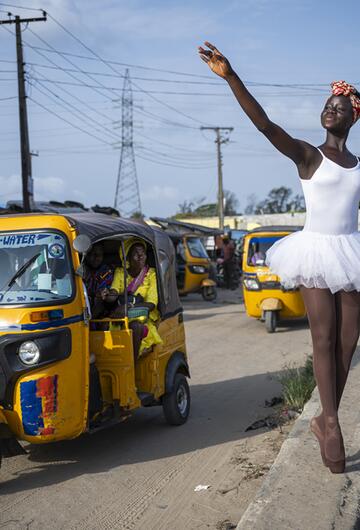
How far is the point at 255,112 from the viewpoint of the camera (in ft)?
12.0

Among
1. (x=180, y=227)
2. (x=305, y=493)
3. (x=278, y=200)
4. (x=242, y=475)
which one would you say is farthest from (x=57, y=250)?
(x=278, y=200)

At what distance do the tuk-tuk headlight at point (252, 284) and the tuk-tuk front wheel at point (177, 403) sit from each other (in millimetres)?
7509

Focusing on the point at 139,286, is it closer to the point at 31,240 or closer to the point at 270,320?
the point at 31,240

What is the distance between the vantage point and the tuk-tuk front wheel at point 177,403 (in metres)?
7.17

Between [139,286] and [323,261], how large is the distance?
3614 mm

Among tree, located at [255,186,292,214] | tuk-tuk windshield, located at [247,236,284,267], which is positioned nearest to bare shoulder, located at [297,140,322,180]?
tuk-tuk windshield, located at [247,236,284,267]

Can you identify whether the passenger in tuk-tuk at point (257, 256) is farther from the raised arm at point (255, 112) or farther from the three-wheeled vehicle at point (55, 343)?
the raised arm at point (255, 112)

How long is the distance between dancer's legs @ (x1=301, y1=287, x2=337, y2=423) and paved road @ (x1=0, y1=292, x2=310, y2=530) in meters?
1.19

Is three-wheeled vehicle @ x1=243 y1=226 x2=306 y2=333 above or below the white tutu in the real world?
below

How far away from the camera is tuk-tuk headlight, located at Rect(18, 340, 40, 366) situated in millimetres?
5078

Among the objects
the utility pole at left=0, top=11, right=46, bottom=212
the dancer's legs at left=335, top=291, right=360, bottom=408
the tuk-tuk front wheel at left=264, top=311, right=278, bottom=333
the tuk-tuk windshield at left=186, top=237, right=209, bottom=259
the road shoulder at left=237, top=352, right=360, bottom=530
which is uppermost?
the utility pole at left=0, top=11, right=46, bottom=212

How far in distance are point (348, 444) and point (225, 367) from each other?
5.84m

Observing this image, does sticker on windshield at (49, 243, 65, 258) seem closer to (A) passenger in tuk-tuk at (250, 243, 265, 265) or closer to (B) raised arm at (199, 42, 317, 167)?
(B) raised arm at (199, 42, 317, 167)

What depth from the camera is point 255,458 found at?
5.90 m
